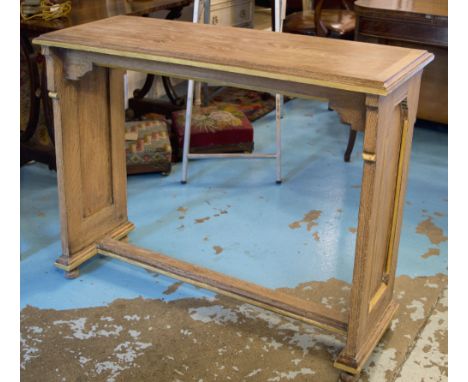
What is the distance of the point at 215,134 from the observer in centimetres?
425

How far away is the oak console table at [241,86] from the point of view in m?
2.20

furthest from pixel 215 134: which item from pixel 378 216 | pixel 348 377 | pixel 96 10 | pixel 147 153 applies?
pixel 348 377

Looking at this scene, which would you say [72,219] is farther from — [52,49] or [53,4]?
[53,4]

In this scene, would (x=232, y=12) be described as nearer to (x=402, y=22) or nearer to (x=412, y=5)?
(x=412, y=5)

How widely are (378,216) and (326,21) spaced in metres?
3.02

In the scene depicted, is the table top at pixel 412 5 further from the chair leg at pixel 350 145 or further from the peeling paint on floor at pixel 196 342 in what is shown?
the peeling paint on floor at pixel 196 342

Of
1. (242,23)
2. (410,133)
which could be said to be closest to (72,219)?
(410,133)

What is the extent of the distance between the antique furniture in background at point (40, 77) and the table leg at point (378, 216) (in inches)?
76.7

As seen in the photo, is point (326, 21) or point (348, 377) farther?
point (326, 21)

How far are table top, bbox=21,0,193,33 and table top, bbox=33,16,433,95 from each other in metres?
0.72

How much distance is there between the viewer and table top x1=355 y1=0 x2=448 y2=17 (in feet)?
12.6

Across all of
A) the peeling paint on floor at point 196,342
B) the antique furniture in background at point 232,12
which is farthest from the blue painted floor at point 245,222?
the antique furniture in background at point 232,12

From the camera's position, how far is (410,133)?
241 cm

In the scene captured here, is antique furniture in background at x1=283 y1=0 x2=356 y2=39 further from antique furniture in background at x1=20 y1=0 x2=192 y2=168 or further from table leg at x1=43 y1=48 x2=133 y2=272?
table leg at x1=43 y1=48 x2=133 y2=272
